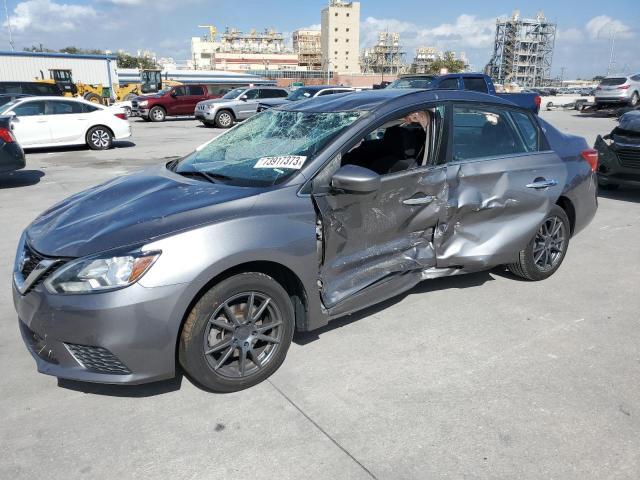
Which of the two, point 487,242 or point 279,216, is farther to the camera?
point 487,242

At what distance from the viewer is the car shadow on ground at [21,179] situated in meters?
9.38

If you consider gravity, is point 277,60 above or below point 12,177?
above

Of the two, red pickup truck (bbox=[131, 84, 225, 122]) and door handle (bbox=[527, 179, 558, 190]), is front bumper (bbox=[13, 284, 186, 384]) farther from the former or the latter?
red pickup truck (bbox=[131, 84, 225, 122])

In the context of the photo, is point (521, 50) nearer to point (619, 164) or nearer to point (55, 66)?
point (55, 66)

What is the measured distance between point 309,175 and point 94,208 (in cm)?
135

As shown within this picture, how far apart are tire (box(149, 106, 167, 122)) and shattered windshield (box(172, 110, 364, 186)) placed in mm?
21636

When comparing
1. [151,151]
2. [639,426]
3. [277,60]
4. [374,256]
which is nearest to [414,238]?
[374,256]

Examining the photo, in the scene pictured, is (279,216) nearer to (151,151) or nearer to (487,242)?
(487,242)

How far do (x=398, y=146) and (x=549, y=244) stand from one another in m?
1.70

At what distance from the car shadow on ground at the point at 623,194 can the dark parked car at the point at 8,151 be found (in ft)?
32.3

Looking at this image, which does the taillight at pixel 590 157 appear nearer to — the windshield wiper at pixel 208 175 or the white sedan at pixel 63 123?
the windshield wiper at pixel 208 175

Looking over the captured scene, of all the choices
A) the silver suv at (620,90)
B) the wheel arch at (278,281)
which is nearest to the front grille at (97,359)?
the wheel arch at (278,281)

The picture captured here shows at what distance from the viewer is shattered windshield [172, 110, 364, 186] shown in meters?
3.31

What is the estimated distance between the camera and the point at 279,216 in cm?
299
